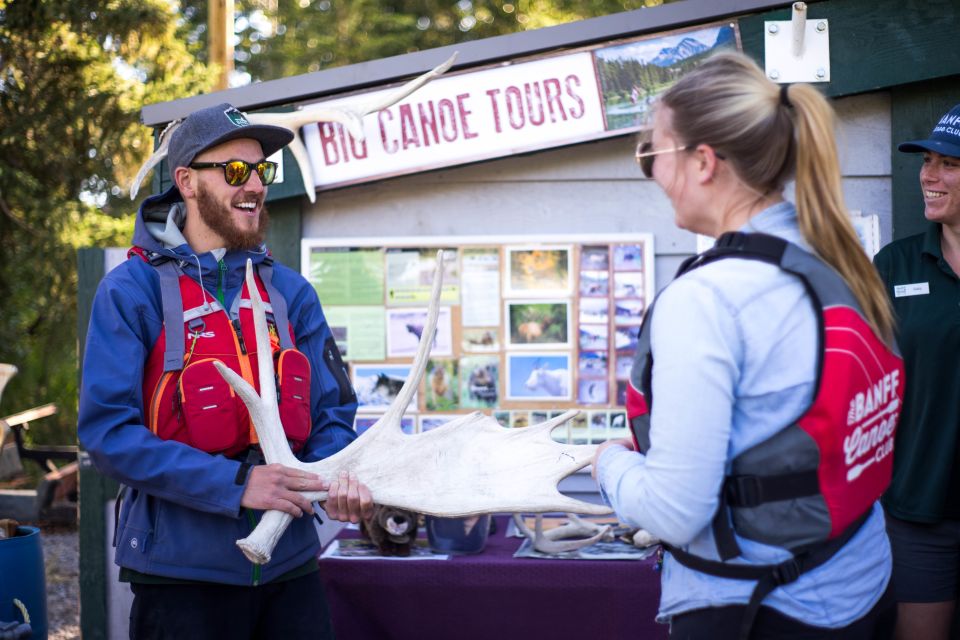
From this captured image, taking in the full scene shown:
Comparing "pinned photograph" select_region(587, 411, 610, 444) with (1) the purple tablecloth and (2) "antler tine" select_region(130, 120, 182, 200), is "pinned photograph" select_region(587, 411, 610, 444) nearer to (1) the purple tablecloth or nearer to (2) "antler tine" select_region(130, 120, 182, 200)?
(1) the purple tablecloth

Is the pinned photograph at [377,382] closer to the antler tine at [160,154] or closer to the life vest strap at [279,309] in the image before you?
the antler tine at [160,154]

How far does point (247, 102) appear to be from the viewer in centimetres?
411

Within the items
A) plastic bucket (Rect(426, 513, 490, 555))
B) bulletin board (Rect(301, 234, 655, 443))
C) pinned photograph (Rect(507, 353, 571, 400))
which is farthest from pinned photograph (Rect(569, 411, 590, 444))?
plastic bucket (Rect(426, 513, 490, 555))

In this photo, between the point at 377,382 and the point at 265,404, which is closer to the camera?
the point at 265,404

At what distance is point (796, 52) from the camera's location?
3.97m

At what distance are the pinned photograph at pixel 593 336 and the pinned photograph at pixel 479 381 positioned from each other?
38cm

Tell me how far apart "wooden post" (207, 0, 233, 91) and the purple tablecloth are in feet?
24.1

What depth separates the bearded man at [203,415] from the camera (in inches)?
93.8

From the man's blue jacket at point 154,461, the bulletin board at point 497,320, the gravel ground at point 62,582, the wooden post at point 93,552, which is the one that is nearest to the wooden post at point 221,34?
the gravel ground at point 62,582

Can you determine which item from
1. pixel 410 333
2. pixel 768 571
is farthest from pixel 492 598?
pixel 768 571

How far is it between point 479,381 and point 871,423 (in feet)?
8.75

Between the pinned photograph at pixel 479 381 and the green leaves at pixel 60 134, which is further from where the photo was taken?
the green leaves at pixel 60 134

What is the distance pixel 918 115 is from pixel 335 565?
9.69ft

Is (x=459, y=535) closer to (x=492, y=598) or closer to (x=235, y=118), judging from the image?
(x=492, y=598)
